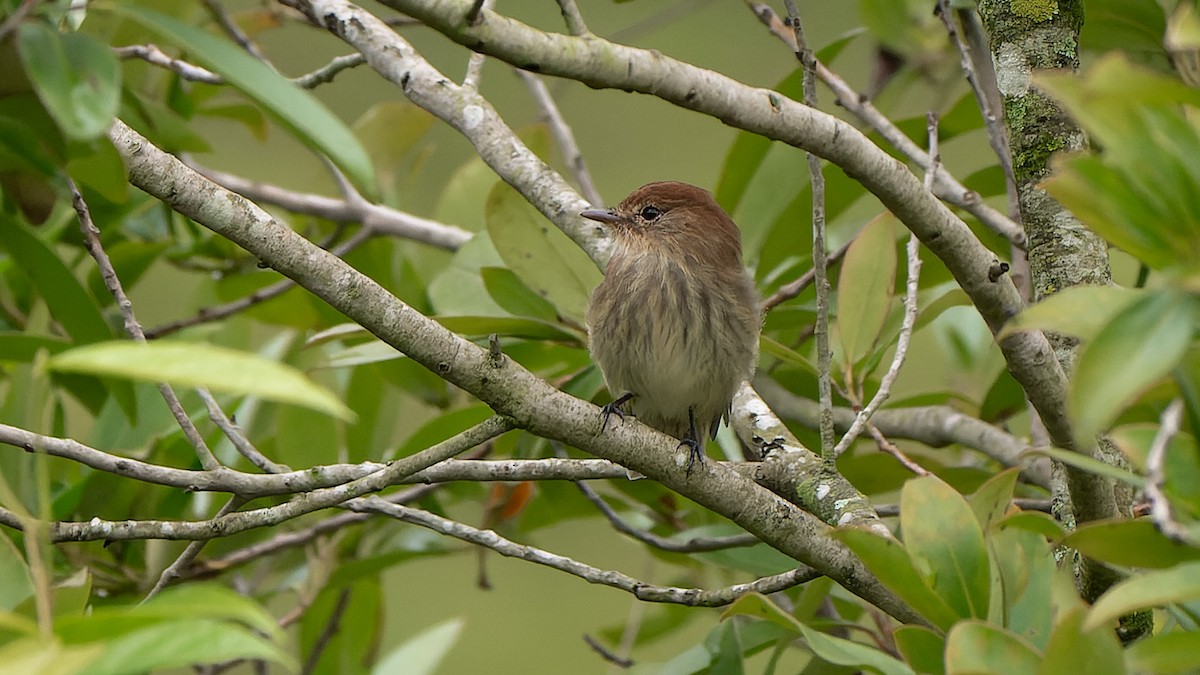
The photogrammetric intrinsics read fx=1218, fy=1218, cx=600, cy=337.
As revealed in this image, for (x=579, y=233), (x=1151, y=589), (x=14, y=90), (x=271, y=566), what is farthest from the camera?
(x=271, y=566)

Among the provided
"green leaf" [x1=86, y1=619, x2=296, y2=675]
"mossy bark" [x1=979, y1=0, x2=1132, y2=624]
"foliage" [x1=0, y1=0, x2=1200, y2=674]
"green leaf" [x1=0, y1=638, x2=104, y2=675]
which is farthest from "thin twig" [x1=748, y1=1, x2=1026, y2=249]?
Result: "green leaf" [x1=0, y1=638, x2=104, y2=675]

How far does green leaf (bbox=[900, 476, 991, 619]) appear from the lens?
5.31 ft

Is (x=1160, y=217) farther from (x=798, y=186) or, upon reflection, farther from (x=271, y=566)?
(x=271, y=566)

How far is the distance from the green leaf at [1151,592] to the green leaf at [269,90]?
34.4 inches

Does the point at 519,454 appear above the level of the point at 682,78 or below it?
below

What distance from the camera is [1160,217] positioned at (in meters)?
1.19

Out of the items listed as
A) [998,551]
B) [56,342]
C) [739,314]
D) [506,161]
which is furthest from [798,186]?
[56,342]

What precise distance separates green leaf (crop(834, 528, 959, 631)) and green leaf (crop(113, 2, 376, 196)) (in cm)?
76

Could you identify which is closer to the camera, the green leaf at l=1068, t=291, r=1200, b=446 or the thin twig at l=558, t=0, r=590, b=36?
the green leaf at l=1068, t=291, r=1200, b=446

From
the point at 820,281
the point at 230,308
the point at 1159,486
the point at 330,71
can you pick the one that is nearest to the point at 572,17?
the point at 820,281

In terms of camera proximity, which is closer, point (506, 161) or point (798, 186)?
point (506, 161)

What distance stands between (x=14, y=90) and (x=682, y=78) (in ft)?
3.65

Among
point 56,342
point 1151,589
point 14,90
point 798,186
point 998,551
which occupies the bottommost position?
point 1151,589

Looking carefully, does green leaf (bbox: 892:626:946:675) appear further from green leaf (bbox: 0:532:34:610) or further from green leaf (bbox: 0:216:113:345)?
green leaf (bbox: 0:216:113:345)
